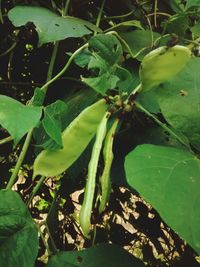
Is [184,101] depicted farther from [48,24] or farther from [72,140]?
[48,24]

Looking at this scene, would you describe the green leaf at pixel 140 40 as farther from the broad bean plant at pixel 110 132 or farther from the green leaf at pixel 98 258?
the green leaf at pixel 98 258

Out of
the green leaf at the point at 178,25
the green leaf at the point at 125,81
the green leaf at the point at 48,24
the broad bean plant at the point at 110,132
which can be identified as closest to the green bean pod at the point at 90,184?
the broad bean plant at the point at 110,132

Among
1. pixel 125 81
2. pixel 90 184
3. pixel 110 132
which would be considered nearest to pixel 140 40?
pixel 125 81

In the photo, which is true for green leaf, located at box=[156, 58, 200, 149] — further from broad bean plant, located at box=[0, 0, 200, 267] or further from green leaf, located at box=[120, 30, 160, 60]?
green leaf, located at box=[120, 30, 160, 60]

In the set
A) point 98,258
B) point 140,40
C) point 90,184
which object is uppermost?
point 140,40

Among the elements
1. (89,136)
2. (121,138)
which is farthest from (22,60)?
(89,136)

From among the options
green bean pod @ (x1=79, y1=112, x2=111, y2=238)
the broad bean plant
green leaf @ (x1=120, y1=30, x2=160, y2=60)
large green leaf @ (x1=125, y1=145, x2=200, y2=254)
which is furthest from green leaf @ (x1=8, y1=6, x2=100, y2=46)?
large green leaf @ (x1=125, y1=145, x2=200, y2=254)
